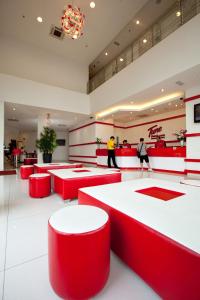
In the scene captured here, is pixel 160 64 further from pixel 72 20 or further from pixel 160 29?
pixel 72 20

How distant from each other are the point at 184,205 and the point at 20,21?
846 cm

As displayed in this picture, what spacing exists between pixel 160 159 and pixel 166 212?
5.35 meters

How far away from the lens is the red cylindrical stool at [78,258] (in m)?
0.86

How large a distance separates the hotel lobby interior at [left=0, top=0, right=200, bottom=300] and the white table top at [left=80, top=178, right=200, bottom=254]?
0.4 inches

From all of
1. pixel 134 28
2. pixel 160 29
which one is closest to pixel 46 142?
pixel 134 28

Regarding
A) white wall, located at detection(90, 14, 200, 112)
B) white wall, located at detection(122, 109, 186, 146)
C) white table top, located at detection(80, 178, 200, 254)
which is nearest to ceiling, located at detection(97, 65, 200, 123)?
white wall, located at detection(90, 14, 200, 112)

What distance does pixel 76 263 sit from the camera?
2.83 ft

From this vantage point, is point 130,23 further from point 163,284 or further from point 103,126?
point 163,284

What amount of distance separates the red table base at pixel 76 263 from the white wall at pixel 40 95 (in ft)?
25.6

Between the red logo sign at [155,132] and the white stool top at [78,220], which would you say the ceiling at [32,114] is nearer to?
the red logo sign at [155,132]

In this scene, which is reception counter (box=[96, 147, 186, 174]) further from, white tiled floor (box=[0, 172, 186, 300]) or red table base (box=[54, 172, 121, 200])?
white tiled floor (box=[0, 172, 186, 300])

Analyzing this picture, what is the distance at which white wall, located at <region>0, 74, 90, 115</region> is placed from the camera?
696 cm

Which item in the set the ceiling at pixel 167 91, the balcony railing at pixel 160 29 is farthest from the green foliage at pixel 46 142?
the balcony railing at pixel 160 29

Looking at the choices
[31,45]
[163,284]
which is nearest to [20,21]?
[31,45]
